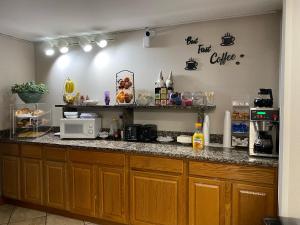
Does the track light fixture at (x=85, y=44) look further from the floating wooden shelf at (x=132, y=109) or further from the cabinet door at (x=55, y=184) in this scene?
the cabinet door at (x=55, y=184)

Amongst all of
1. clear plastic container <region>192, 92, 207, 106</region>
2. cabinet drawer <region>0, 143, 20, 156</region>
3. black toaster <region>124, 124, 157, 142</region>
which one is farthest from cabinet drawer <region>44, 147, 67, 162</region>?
clear plastic container <region>192, 92, 207, 106</region>

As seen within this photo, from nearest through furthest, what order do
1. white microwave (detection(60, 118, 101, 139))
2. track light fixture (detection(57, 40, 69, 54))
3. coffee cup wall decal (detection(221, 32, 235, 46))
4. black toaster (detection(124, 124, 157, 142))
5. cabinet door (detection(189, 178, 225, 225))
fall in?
cabinet door (detection(189, 178, 225, 225)) → coffee cup wall decal (detection(221, 32, 235, 46)) → black toaster (detection(124, 124, 157, 142)) → white microwave (detection(60, 118, 101, 139)) → track light fixture (detection(57, 40, 69, 54))

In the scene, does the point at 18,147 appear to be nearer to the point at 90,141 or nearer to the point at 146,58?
the point at 90,141

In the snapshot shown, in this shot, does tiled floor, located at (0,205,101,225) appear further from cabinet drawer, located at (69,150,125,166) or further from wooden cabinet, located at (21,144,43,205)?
cabinet drawer, located at (69,150,125,166)

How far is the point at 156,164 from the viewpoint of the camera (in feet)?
7.82

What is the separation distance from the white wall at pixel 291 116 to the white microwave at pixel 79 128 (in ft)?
6.91

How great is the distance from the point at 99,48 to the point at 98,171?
1.63 metres

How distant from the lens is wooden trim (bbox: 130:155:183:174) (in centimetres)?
231

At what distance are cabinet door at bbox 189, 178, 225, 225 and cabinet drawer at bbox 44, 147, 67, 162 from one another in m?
1.44

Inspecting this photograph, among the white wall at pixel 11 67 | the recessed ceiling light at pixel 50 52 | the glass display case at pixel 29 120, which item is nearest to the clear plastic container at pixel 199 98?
the glass display case at pixel 29 120

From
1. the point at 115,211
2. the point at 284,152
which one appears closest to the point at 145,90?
the point at 115,211

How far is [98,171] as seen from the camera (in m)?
2.64

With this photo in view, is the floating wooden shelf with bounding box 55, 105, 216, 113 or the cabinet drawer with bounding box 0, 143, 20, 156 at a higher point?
the floating wooden shelf with bounding box 55, 105, 216, 113

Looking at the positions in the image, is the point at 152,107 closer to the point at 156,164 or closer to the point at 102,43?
the point at 156,164
